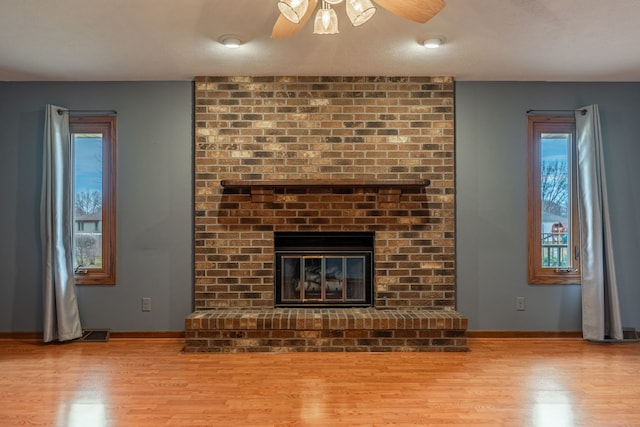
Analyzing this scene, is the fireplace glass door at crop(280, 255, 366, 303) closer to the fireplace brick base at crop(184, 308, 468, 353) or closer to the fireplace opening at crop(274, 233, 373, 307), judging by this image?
the fireplace opening at crop(274, 233, 373, 307)

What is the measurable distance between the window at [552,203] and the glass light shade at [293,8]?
2.80 metres

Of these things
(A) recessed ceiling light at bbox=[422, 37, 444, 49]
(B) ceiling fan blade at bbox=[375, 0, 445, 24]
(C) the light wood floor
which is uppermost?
(A) recessed ceiling light at bbox=[422, 37, 444, 49]

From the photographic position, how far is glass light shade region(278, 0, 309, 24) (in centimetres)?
185

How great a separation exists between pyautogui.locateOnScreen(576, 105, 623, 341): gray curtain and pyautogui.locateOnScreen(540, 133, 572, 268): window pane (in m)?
0.15

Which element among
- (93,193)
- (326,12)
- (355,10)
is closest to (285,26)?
(326,12)

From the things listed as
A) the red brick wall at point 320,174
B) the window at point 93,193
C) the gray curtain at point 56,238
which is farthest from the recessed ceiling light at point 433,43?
the gray curtain at point 56,238

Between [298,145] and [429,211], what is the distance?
130 cm

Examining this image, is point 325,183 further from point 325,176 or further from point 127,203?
point 127,203

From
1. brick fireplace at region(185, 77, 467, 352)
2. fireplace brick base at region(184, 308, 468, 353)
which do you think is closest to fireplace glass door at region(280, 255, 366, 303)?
brick fireplace at region(185, 77, 467, 352)

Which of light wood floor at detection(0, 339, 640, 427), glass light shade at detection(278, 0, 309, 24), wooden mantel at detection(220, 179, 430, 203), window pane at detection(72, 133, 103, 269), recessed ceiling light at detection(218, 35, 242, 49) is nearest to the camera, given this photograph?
Answer: glass light shade at detection(278, 0, 309, 24)

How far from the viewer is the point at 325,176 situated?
3803 mm

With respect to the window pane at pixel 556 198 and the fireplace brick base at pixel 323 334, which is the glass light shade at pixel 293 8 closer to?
the fireplace brick base at pixel 323 334

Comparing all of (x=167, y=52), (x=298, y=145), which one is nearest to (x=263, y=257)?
(x=298, y=145)

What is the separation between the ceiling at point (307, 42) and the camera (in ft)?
8.39
